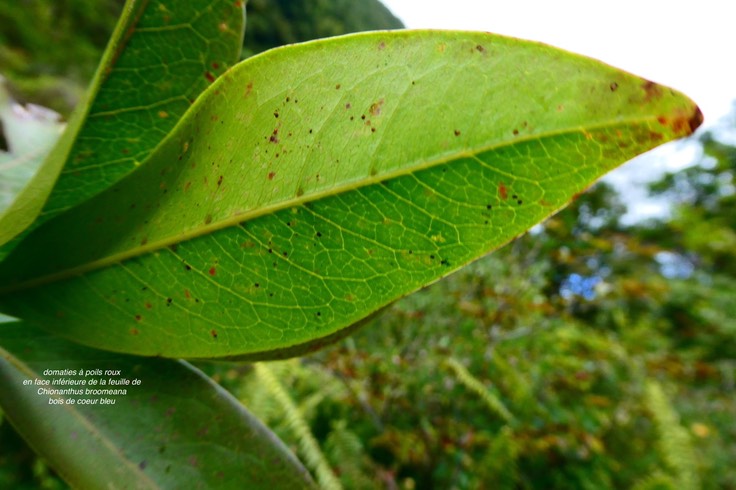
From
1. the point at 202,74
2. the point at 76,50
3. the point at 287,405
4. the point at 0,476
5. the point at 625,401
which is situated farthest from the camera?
the point at 76,50

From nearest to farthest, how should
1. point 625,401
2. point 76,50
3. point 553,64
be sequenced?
1. point 553,64
2. point 625,401
3. point 76,50

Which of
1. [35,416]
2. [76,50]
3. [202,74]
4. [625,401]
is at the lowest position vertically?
[625,401]

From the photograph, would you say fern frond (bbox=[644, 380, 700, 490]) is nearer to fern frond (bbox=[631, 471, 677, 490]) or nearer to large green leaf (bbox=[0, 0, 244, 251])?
fern frond (bbox=[631, 471, 677, 490])

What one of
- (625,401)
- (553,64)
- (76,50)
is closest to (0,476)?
(553,64)

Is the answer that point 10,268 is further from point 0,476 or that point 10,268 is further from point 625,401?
point 625,401

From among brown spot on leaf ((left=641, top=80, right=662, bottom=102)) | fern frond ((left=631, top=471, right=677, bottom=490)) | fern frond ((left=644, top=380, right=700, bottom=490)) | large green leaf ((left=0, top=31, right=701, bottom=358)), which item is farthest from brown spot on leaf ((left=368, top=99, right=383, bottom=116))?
fern frond ((left=644, top=380, right=700, bottom=490))

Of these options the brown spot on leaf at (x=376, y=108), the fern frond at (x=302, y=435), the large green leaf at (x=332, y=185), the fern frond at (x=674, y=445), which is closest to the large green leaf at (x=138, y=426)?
the large green leaf at (x=332, y=185)
